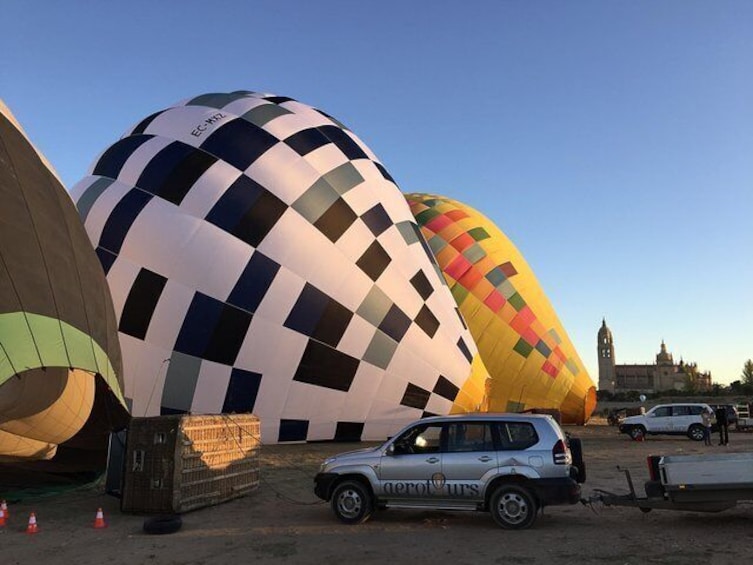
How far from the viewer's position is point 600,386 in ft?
466

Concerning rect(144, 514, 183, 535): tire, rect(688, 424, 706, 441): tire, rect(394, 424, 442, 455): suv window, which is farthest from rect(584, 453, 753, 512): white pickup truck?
rect(688, 424, 706, 441): tire

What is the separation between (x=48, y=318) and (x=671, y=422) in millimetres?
20755

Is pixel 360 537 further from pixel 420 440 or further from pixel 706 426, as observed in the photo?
pixel 706 426

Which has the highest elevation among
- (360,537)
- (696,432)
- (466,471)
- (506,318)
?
(506,318)

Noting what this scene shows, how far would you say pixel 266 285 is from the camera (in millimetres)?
13969

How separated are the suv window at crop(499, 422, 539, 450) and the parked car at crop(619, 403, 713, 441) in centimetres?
1560

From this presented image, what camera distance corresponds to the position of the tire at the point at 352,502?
828 centimetres

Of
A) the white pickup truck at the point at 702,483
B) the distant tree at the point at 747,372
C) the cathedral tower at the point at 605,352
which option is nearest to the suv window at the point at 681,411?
the white pickup truck at the point at 702,483

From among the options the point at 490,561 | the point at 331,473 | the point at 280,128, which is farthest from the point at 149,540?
the point at 280,128

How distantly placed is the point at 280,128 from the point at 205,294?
187 inches

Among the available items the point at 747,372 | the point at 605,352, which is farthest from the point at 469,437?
the point at 605,352

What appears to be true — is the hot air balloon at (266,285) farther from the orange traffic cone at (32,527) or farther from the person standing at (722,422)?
the person standing at (722,422)

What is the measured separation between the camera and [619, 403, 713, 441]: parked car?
21.8m

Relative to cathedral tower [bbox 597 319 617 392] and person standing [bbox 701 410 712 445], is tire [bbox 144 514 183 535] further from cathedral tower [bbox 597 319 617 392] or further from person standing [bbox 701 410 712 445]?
cathedral tower [bbox 597 319 617 392]
